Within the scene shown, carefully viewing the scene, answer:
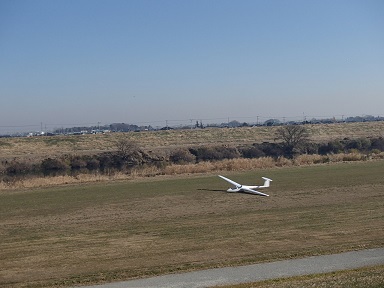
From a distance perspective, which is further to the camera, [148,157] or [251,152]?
[251,152]

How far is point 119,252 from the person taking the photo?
20500 millimetres

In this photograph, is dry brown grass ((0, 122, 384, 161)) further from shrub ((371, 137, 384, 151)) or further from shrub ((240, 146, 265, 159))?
shrub ((371, 137, 384, 151))

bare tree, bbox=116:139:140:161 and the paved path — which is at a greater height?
bare tree, bbox=116:139:140:161

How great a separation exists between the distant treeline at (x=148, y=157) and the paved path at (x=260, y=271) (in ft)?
144

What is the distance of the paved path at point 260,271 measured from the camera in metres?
Answer: 16.4

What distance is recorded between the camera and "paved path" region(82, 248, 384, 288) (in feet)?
53.7

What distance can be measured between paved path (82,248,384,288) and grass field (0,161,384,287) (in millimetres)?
708

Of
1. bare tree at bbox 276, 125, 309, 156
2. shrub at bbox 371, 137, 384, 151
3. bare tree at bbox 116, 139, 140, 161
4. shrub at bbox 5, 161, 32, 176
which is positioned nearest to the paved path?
shrub at bbox 5, 161, 32, 176

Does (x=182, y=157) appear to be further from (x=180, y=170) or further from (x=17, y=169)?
(x=180, y=170)

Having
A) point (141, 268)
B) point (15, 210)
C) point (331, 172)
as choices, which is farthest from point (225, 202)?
point (331, 172)

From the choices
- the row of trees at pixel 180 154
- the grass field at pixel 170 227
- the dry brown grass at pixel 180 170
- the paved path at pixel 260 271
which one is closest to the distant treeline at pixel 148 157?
the row of trees at pixel 180 154

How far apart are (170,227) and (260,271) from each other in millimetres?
8227

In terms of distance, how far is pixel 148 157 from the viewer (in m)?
74.4

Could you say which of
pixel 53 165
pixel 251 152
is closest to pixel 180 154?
pixel 251 152
